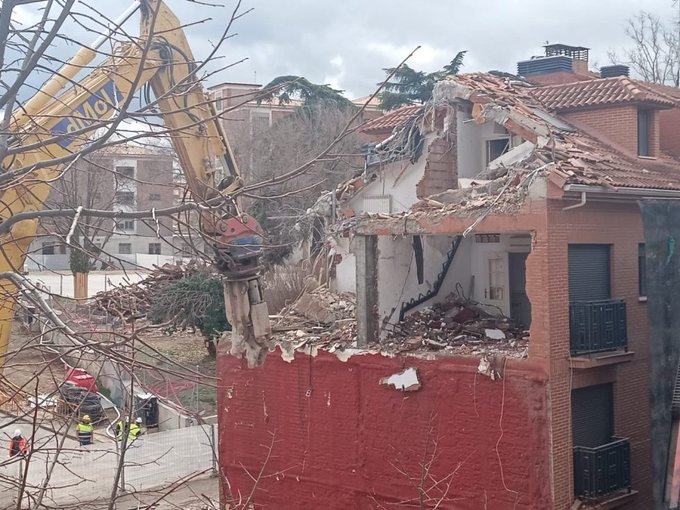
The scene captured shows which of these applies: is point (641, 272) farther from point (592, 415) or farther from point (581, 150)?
point (592, 415)

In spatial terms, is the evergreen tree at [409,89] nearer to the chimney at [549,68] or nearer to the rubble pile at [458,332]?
the chimney at [549,68]

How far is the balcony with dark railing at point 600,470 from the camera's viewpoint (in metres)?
15.3

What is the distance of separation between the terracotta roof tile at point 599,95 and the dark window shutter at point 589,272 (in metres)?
4.38

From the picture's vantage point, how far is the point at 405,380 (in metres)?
16.5

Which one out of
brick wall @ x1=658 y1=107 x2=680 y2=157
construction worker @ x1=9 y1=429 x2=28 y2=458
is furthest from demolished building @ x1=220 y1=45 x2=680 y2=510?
construction worker @ x1=9 y1=429 x2=28 y2=458

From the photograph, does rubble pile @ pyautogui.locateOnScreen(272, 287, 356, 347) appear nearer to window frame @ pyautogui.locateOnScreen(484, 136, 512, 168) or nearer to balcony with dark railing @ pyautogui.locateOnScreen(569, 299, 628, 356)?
window frame @ pyautogui.locateOnScreen(484, 136, 512, 168)

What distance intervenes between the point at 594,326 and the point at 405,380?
358cm

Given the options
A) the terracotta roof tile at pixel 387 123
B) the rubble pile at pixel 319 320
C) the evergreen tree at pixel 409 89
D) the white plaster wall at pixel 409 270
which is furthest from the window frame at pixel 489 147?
the evergreen tree at pixel 409 89

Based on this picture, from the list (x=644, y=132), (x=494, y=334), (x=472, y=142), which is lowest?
(x=494, y=334)

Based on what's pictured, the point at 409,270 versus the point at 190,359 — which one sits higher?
the point at 409,270

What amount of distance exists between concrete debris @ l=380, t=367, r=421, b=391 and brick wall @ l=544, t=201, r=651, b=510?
262 cm

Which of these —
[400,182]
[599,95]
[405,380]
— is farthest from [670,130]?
[405,380]

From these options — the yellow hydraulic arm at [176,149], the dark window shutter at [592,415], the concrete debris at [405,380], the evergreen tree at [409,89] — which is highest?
the evergreen tree at [409,89]

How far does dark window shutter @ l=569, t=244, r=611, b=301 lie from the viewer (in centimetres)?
1616
